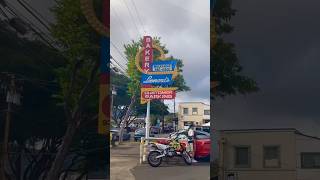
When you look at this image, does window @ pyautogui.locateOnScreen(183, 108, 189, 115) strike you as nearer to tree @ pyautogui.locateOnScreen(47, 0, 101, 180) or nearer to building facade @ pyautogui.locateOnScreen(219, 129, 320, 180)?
building facade @ pyautogui.locateOnScreen(219, 129, 320, 180)

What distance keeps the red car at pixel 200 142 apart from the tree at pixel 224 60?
0.69ft

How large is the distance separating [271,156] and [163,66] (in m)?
0.68

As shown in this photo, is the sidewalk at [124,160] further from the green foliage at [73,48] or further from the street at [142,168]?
the green foliage at [73,48]

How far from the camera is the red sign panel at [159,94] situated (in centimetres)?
243

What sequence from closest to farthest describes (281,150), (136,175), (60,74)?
1. (281,150)
2. (136,175)
3. (60,74)

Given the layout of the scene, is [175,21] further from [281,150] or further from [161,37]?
[281,150]

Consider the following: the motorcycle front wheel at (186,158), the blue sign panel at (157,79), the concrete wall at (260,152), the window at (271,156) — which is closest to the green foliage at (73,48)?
the blue sign panel at (157,79)

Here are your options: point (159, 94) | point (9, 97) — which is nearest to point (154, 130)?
point (159, 94)

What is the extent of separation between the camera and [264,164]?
2.36 metres

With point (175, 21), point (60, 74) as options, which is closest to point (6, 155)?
point (60, 74)

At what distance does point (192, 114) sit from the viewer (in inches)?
98.2

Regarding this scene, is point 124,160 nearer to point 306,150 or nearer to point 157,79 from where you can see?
point 157,79

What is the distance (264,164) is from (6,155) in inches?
54.8

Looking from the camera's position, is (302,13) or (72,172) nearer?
(302,13)
